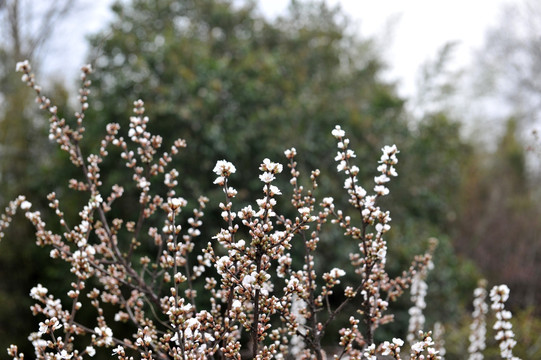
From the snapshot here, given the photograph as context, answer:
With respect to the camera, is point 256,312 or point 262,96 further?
point 262,96

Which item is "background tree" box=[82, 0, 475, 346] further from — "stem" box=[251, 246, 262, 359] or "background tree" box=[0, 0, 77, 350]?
"stem" box=[251, 246, 262, 359]

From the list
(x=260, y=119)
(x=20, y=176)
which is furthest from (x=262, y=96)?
(x=20, y=176)

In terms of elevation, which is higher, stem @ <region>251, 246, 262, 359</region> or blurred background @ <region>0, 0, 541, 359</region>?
blurred background @ <region>0, 0, 541, 359</region>

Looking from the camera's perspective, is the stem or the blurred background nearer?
the stem

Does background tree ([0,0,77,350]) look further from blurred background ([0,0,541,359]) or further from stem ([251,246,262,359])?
stem ([251,246,262,359])

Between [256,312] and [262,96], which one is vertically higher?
[262,96]

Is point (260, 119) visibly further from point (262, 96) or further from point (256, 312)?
point (256, 312)

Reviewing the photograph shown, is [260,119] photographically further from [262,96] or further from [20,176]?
[20,176]

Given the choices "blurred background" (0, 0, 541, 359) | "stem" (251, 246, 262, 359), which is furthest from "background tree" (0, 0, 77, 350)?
"stem" (251, 246, 262, 359)

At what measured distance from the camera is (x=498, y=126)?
13891 mm

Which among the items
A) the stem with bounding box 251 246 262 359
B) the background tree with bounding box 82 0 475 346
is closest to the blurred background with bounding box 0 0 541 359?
the background tree with bounding box 82 0 475 346

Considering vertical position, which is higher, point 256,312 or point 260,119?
point 260,119

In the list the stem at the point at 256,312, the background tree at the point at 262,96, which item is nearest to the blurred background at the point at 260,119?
the background tree at the point at 262,96

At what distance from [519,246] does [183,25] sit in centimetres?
698
